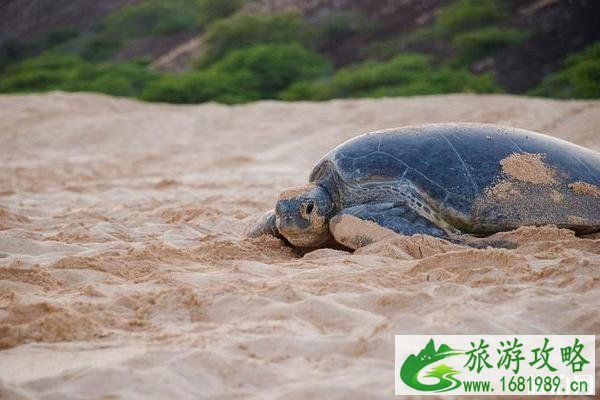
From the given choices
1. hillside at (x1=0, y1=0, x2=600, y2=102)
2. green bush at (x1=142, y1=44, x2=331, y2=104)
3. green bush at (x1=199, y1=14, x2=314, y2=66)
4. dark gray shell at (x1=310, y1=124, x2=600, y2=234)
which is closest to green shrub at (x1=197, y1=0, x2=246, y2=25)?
hillside at (x1=0, y1=0, x2=600, y2=102)

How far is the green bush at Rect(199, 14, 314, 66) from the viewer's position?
18312 mm

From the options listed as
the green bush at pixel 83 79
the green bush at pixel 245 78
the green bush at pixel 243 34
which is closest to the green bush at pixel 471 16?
the green bush at pixel 245 78

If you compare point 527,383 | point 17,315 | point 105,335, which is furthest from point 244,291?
point 527,383

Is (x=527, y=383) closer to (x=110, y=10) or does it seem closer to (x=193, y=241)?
(x=193, y=241)

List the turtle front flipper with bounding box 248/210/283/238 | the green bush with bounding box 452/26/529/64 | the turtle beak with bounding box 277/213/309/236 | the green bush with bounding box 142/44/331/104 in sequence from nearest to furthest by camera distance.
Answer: the turtle beak with bounding box 277/213/309/236, the turtle front flipper with bounding box 248/210/283/238, the green bush with bounding box 142/44/331/104, the green bush with bounding box 452/26/529/64

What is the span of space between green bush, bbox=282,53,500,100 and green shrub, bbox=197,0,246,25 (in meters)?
7.76

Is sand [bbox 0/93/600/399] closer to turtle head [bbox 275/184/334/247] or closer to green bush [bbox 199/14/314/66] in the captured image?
turtle head [bbox 275/184/334/247]

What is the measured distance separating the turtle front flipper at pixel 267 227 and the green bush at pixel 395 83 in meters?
9.06

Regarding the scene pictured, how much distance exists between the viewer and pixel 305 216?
3.36 metres

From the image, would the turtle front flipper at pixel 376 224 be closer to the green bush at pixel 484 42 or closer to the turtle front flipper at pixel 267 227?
the turtle front flipper at pixel 267 227

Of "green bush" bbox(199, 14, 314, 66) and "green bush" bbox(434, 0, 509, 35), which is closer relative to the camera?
"green bush" bbox(434, 0, 509, 35)

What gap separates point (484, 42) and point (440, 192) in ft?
46.3

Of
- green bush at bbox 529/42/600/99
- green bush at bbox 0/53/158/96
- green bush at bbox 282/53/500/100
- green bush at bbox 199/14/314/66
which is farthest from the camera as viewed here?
green bush at bbox 199/14/314/66

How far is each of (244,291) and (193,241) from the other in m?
1.27
